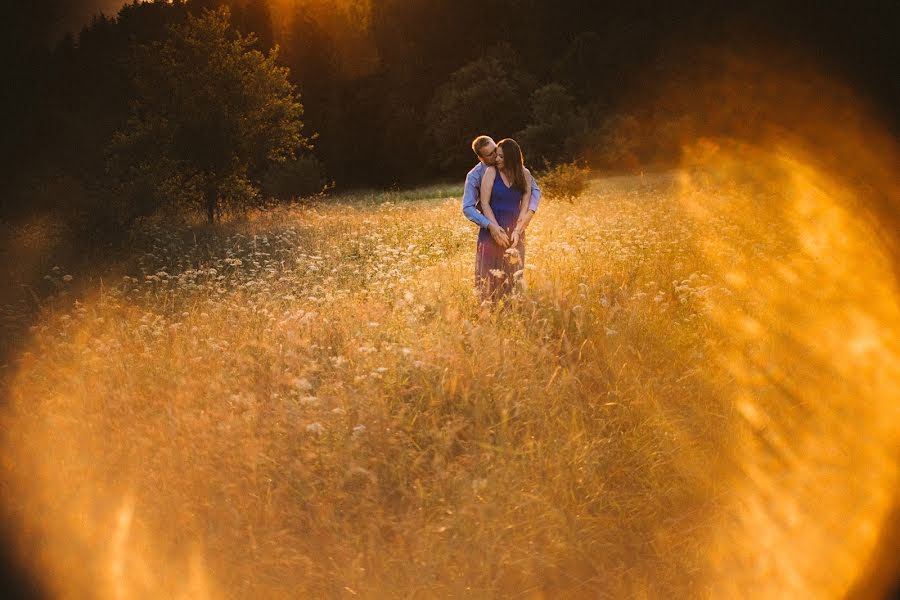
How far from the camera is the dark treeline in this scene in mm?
41250

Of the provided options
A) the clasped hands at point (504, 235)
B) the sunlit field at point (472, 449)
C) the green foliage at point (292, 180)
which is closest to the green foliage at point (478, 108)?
the green foliage at point (292, 180)

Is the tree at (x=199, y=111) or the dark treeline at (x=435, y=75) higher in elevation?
the tree at (x=199, y=111)

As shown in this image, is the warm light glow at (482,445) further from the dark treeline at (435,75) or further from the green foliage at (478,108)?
the green foliage at (478,108)

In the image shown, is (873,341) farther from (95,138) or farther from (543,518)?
(95,138)

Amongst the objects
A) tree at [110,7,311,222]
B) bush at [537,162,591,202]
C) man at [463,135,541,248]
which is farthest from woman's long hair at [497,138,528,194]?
bush at [537,162,591,202]

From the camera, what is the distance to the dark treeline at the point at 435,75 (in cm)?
4125

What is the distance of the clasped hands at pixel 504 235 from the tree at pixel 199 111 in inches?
515

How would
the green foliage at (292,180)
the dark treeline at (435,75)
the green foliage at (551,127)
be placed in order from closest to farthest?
the green foliage at (292,180) < the dark treeline at (435,75) < the green foliage at (551,127)

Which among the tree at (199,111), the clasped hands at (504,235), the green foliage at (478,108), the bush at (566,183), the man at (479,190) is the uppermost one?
the man at (479,190)

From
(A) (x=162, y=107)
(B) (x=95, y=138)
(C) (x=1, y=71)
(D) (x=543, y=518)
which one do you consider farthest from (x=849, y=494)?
(B) (x=95, y=138)

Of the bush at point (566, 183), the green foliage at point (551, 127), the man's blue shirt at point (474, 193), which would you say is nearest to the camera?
the man's blue shirt at point (474, 193)

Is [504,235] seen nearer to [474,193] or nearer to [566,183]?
[474,193]

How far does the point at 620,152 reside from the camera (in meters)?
40.5

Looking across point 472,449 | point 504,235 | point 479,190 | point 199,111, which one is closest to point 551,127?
point 199,111
